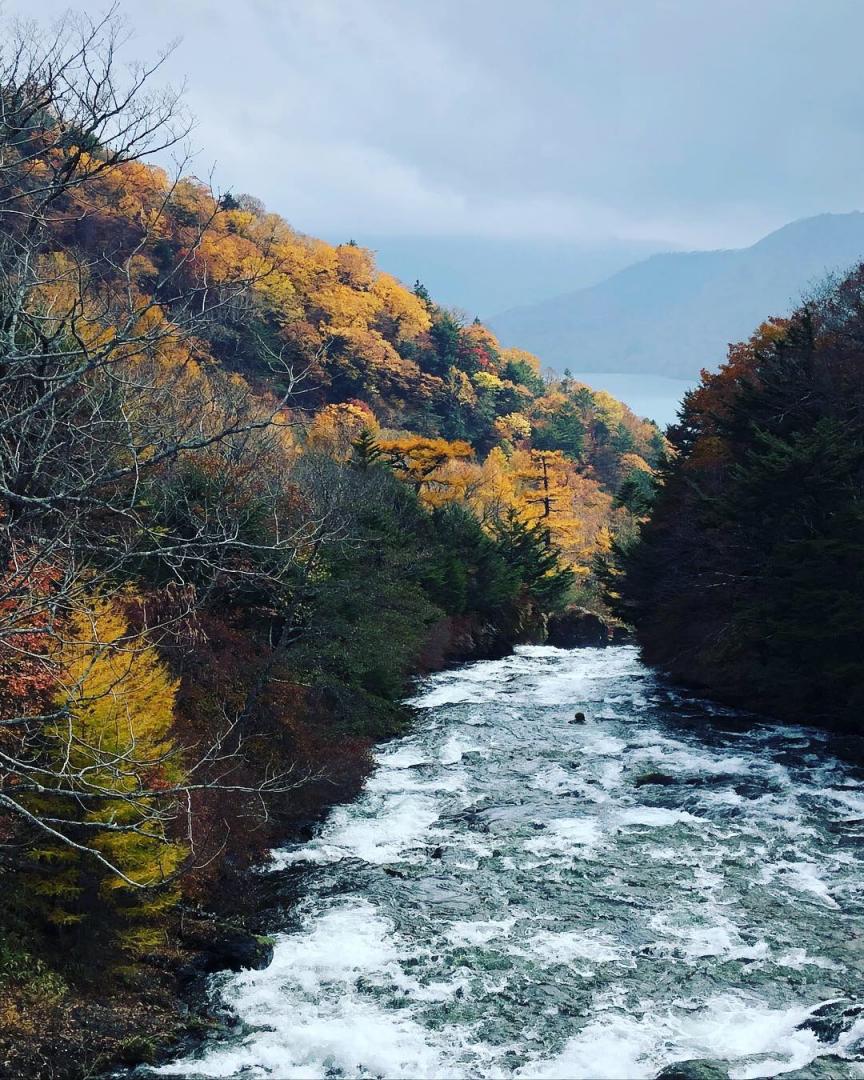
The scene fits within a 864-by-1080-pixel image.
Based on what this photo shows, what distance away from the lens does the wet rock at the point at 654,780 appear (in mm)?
22297

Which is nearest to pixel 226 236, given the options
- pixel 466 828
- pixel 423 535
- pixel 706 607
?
pixel 423 535

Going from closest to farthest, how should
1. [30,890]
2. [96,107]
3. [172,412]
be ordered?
[96,107], [30,890], [172,412]

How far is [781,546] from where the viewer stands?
2617cm

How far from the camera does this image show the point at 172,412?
2842 centimetres

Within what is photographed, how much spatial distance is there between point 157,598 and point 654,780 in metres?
13.5

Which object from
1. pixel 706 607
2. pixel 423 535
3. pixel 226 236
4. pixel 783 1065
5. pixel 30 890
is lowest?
pixel 783 1065

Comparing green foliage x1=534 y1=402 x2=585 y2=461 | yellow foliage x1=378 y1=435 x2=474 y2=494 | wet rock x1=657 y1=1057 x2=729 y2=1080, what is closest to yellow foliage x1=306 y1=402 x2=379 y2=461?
yellow foliage x1=378 y1=435 x2=474 y2=494

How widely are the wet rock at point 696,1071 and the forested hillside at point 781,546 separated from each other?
1520 cm

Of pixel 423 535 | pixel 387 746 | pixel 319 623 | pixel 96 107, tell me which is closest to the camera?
pixel 96 107

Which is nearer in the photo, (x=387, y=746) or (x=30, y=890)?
(x=30, y=890)

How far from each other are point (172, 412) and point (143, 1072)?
21395 millimetres

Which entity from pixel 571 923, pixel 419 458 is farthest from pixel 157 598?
pixel 419 458

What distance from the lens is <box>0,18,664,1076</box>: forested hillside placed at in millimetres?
7609

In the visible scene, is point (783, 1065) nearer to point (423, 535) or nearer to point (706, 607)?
point (706, 607)
